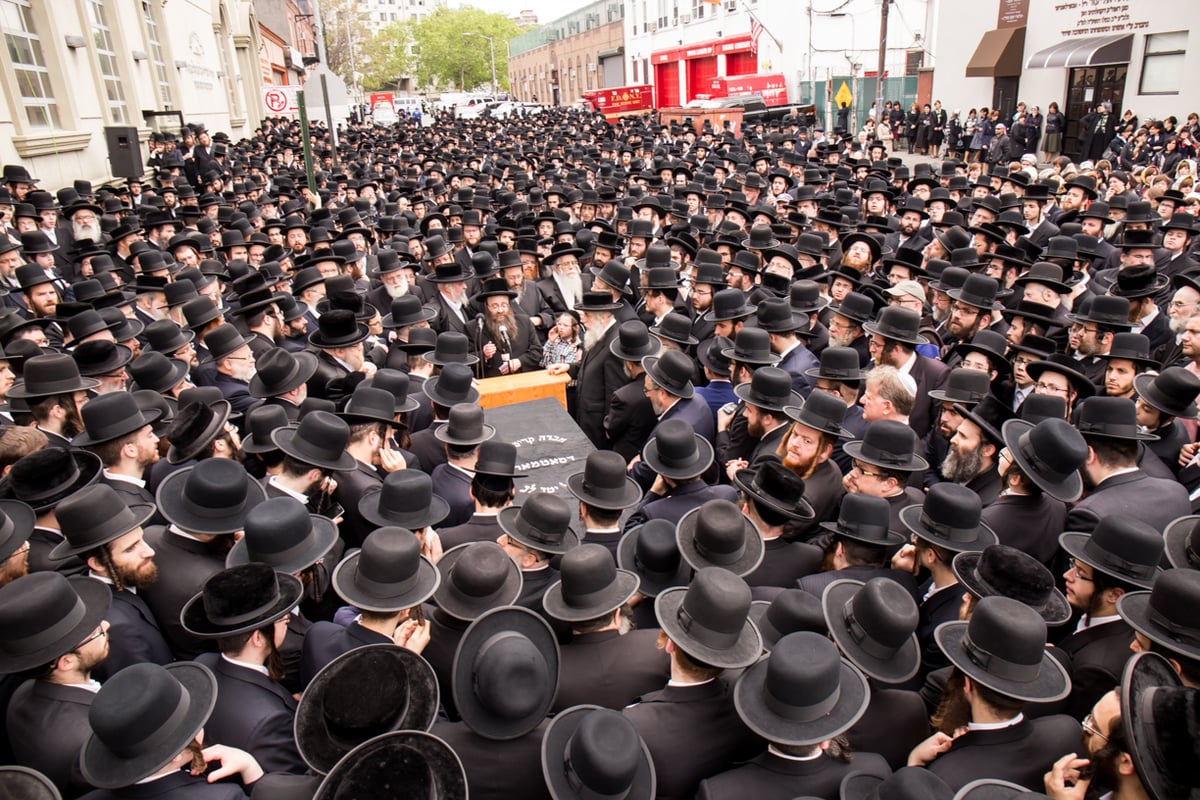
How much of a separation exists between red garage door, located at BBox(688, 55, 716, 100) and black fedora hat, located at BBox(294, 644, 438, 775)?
152ft

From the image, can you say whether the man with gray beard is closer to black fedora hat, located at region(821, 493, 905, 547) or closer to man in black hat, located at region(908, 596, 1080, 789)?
black fedora hat, located at region(821, 493, 905, 547)

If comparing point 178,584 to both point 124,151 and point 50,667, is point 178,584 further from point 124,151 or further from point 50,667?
point 124,151

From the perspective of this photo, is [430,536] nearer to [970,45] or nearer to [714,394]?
[714,394]

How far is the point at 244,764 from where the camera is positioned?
2.51 meters

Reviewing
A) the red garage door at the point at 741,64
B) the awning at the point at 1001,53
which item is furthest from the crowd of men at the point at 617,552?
the red garage door at the point at 741,64

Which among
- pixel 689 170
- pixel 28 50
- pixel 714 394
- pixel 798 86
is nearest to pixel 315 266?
pixel 714 394

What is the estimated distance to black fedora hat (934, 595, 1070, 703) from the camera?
8.16ft

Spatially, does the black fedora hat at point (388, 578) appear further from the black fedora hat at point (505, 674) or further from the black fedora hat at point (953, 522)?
the black fedora hat at point (953, 522)

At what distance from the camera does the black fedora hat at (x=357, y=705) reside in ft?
7.74

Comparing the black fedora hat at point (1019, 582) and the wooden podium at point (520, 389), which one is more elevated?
the black fedora hat at point (1019, 582)

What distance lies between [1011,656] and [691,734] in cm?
118

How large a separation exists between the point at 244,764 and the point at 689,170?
15.3m

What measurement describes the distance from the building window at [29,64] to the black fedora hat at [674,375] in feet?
48.9

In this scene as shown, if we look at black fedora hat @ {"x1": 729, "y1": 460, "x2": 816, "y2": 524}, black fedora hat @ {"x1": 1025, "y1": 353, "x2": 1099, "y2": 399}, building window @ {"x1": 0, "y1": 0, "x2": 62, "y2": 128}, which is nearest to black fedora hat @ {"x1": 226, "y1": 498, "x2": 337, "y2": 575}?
black fedora hat @ {"x1": 729, "y1": 460, "x2": 816, "y2": 524}
